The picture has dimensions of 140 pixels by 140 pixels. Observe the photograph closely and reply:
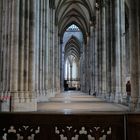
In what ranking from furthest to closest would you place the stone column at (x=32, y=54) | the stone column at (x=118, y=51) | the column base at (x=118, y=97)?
the stone column at (x=118, y=51)
the column base at (x=118, y=97)
the stone column at (x=32, y=54)

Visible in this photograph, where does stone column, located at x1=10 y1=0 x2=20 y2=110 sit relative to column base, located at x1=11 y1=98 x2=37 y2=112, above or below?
above

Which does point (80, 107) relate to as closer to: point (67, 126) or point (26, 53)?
point (26, 53)

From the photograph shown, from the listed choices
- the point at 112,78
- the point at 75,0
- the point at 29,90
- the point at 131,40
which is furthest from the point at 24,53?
the point at 75,0

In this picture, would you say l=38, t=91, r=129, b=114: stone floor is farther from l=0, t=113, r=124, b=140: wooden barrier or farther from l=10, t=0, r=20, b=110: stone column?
l=0, t=113, r=124, b=140: wooden barrier

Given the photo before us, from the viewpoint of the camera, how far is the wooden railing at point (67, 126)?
362cm

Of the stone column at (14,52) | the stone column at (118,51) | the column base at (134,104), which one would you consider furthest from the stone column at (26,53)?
the stone column at (118,51)

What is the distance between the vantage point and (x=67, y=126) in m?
3.72

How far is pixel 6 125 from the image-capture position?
12.1ft

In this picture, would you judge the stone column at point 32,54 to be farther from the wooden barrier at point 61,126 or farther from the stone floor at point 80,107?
the wooden barrier at point 61,126

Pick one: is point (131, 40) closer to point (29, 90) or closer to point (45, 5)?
point (29, 90)

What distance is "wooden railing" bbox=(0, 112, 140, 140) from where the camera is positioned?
3615mm

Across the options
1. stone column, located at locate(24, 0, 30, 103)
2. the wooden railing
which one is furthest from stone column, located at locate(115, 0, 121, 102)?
the wooden railing

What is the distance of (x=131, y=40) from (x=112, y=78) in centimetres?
960

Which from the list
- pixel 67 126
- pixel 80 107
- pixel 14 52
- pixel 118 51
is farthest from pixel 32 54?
pixel 67 126
